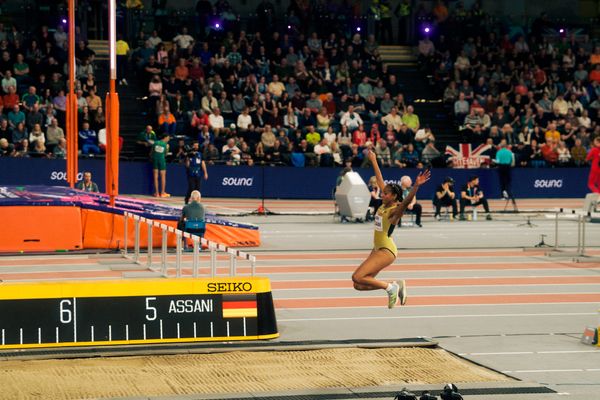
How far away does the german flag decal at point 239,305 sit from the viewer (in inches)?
541

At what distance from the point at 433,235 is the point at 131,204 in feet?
24.4

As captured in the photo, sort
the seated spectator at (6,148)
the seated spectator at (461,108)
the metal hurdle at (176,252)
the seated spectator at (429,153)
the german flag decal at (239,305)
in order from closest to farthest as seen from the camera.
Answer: the german flag decal at (239,305) < the metal hurdle at (176,252) < the seated spectator at (6,148) < the seated spectator at (429,153) < the seated spectator at (461,108)

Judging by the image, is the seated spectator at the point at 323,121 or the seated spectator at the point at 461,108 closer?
the seated spectator at the point at 323,121

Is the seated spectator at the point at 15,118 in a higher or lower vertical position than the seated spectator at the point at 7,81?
lower

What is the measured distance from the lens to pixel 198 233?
21.4 metres

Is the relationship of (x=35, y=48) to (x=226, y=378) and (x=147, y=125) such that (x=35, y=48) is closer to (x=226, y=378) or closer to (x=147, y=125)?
(x=147, y=125)

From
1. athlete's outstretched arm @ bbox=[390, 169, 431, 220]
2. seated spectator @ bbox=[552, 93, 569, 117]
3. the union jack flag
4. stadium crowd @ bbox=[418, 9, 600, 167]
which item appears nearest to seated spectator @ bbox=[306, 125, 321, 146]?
the union jack flag

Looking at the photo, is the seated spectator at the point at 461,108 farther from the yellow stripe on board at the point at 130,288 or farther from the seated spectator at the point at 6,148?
the yellow stripe on board at the point at 130,288

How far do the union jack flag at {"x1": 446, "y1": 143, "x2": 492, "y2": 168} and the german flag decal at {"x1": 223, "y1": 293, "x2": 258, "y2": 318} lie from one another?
24579mm

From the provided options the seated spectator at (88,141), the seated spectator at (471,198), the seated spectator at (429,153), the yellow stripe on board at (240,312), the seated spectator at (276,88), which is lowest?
the yellow stripe on board at (240,312)

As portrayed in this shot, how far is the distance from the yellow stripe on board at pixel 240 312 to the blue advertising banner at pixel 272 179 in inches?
799

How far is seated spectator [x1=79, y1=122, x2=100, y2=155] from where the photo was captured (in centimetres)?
3434

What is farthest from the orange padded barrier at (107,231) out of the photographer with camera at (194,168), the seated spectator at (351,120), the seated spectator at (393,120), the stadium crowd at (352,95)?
the seated spectator at (393,120)

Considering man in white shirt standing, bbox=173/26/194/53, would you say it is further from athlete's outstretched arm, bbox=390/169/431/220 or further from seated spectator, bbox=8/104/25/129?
athlete's outstretched arm, bbox=390/169/431/220
